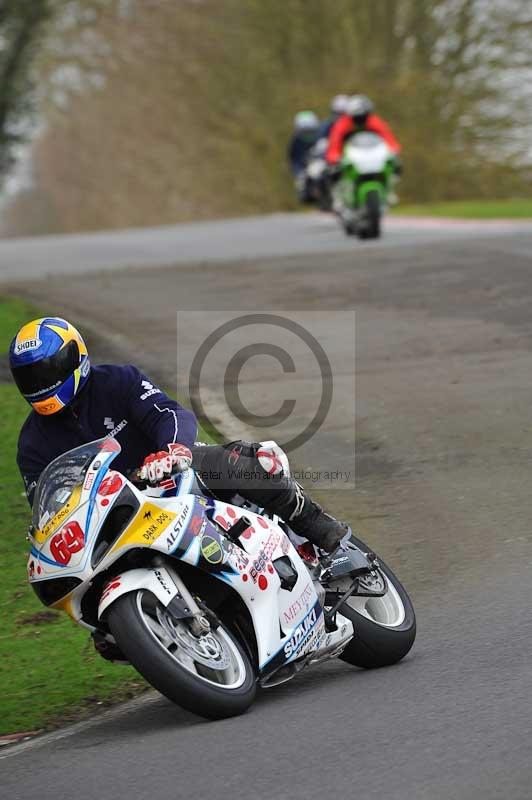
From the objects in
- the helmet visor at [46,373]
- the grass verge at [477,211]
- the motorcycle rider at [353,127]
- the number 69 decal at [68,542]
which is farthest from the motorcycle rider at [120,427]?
the grass verge at [477,211]

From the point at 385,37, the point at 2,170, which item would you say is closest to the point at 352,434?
the point at 2,170

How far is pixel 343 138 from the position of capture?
66.6 ft

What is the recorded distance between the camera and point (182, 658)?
5137mm

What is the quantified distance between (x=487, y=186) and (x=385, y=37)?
227 inches

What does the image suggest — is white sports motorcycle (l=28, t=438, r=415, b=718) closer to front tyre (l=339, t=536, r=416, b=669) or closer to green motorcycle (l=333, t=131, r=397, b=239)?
front tyre (l=339, t=536, r=416, b=669)

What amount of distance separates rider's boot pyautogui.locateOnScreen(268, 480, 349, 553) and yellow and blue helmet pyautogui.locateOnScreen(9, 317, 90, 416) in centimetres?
98

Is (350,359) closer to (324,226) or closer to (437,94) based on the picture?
(324,226)

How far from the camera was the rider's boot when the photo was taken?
19.4 ft

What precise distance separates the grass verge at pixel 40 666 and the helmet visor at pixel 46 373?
1312mm

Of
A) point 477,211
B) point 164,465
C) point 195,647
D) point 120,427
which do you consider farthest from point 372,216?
point 195,647

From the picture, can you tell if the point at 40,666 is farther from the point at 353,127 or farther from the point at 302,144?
the point at 302,144

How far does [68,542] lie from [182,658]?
1.93 ft

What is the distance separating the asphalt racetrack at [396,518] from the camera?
471 centimetres

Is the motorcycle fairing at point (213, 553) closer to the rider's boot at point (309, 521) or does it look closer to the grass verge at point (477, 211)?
the rider's boot at point (309, 521)
